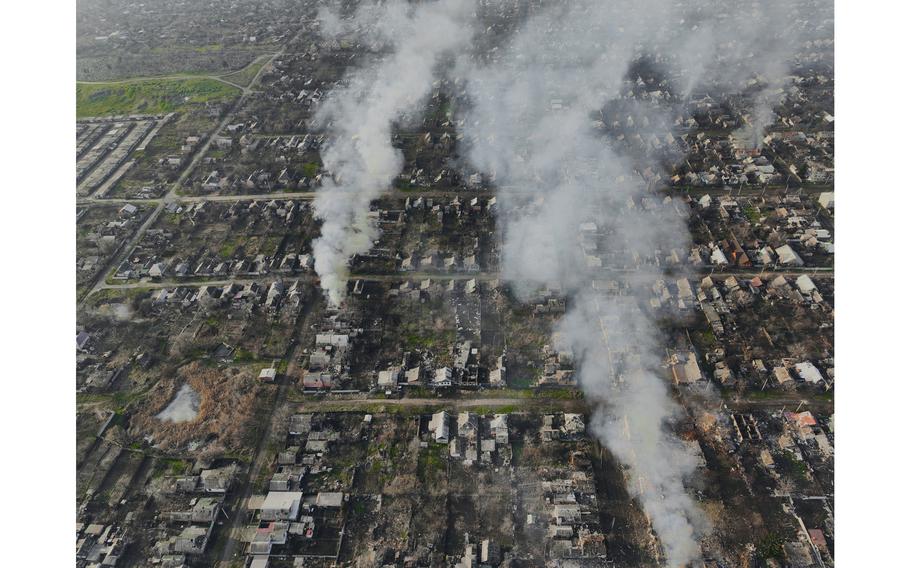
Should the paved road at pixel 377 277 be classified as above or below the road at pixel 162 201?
below

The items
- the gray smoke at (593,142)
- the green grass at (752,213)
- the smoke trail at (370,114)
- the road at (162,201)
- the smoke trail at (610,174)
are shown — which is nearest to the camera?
the smoke trail at (610,174)

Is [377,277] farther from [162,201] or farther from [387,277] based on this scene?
[162,201]

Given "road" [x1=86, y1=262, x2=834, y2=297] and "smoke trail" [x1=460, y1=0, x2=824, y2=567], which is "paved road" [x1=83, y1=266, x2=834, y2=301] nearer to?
"road" [x1=86, y1=262, x2=834, y2=297]

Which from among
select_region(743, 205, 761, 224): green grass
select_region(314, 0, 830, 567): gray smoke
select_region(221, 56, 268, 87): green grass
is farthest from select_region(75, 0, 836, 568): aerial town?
select_region(221, 56, 268, 87): green grass

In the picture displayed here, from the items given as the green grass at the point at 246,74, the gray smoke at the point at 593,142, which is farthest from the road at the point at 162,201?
the gray smoke at the point at 593,142

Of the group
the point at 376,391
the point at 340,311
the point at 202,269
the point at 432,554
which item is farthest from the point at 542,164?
the point at 432,554

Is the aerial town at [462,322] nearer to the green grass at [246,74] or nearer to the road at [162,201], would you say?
the road at [162,201]

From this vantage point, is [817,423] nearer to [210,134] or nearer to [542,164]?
[542,164]
